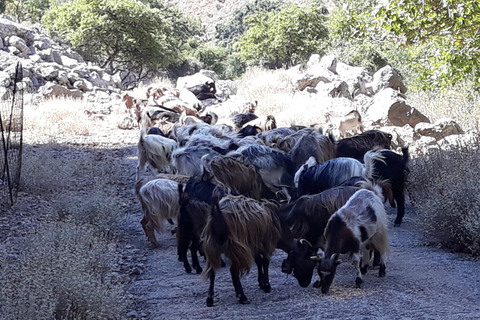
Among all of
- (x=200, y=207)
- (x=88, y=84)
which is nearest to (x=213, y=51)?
(x=88, y=84)

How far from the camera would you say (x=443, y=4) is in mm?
8742

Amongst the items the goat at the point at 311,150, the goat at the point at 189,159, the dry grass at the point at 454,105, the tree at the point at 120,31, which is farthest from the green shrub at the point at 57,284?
the tree at the point at 120,31

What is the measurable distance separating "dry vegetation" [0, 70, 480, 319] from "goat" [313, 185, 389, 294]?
49.6 inches

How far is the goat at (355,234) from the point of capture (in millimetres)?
4875

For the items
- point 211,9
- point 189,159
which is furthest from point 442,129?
point 211,9

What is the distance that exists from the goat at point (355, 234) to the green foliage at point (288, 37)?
24677mm

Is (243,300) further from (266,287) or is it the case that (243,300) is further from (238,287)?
(266,287)

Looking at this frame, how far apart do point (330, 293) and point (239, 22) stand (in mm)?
50046

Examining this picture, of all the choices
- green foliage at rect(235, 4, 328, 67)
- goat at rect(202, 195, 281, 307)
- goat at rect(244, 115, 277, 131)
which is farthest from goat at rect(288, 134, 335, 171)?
green foliage at rect(235, 4, 328, 67)

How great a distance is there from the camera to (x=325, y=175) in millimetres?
6441

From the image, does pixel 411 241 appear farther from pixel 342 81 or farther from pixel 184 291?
pixel 342 81

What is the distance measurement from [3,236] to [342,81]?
42.7 ft

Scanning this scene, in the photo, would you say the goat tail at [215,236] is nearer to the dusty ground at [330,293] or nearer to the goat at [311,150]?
the dusty ground at [330,293]

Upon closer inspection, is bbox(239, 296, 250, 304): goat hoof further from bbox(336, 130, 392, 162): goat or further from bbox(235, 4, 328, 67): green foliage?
bbox(235, 4, 328, 67): green foliage
